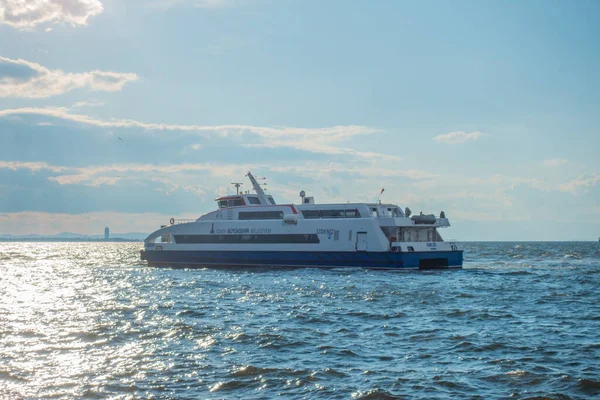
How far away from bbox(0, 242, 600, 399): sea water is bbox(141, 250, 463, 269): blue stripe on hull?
9.36m

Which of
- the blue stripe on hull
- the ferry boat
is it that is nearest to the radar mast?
the ferry boat

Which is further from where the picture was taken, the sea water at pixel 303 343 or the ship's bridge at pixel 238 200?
the ship's bridge at pixel 238 200

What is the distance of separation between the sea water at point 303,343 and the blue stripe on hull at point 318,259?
9.36 m

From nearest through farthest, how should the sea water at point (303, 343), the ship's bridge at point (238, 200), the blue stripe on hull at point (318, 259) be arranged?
the sea water at point (303, 343) < the blue stripe on hull at point (318, 259) < the ship's bridge at point (238, 200)

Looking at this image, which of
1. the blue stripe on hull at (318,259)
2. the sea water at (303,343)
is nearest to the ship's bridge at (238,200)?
the blue stripe on hull at (318,259)

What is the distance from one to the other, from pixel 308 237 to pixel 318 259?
1630 mm

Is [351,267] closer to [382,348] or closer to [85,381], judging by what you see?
[382,348]

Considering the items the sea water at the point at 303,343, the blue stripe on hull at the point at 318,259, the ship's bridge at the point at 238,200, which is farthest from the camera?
the ship's bridge at the point at 238,200

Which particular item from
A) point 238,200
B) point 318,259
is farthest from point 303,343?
point 238,200

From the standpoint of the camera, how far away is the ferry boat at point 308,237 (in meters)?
37.4

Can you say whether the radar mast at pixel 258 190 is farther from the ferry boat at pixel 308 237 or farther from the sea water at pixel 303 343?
the sea water at pixel 303 343

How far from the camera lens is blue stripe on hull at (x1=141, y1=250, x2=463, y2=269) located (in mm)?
36875

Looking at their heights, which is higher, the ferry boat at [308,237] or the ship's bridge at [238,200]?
the ship's bridge at [238,200]

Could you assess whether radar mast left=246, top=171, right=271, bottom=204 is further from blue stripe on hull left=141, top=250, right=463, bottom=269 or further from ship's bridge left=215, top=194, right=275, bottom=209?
blue stripe on hull left=141, top=250, right=463, bottom=269
